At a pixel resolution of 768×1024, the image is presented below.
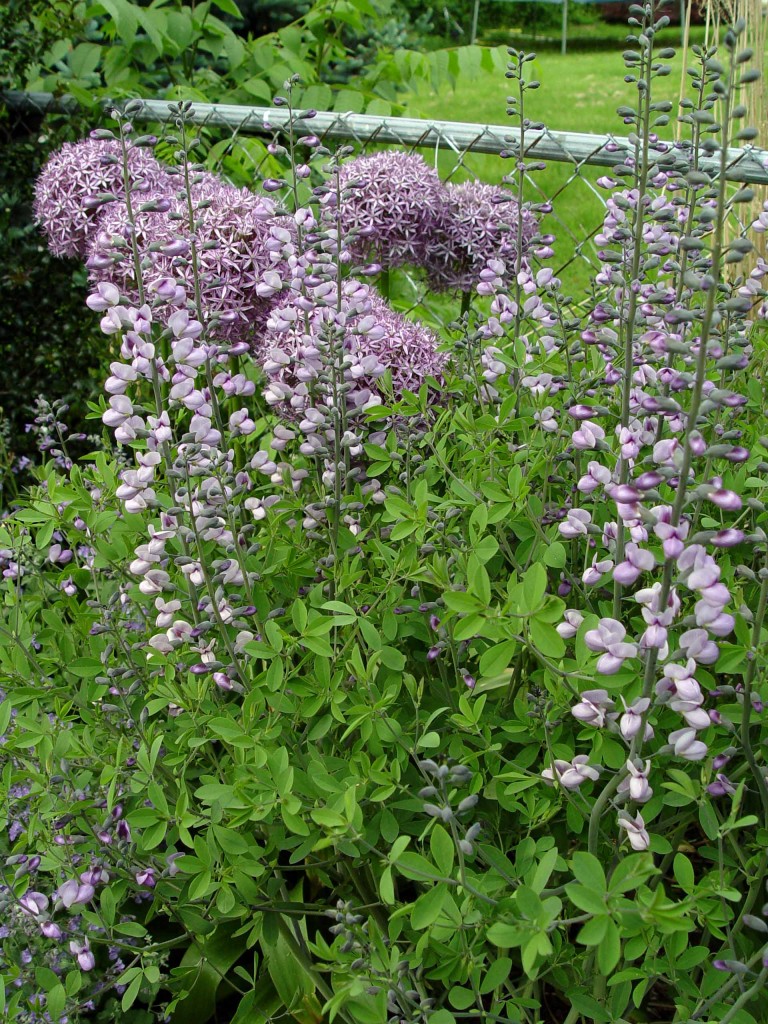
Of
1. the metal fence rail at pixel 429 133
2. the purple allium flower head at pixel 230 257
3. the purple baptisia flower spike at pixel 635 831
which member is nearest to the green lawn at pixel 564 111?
the metal fence rail at pixel 429 133

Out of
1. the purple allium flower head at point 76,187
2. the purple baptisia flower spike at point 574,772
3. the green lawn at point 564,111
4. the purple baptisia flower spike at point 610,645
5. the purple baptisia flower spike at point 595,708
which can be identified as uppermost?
the purple allium flower head at point 76,187

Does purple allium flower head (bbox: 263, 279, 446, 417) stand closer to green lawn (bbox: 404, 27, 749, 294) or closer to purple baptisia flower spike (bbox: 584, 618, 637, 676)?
purple baptisia flower spike (bbox: 584, 618, 637, 676)

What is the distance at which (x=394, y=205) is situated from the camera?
301 centimetres

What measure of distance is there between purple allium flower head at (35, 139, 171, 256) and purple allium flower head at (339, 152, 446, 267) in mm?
741

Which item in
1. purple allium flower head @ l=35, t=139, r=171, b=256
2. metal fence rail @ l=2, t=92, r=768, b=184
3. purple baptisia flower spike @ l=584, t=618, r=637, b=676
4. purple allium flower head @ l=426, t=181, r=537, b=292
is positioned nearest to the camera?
purple baptisia flower spike @ l=584, t=618, r=637, b=676

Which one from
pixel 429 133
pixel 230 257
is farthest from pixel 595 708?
pixel 429 133

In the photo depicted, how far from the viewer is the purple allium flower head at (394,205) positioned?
118 inches

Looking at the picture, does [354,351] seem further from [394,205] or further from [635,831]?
[635,831]

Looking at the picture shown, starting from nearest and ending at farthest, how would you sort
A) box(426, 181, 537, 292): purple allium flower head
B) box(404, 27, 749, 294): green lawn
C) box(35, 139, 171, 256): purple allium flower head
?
box(426, 181, 537, 292): purple allium flower head < box(35, 139, 171, 256): purple allium flower head < box(404, 27, 749, 294): green lawn

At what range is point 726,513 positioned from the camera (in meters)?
2.28

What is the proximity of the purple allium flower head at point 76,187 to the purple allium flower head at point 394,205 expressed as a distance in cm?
74

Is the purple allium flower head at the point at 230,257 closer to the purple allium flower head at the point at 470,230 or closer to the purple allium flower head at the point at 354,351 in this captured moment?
the purple allium flower head at the point at 354,351

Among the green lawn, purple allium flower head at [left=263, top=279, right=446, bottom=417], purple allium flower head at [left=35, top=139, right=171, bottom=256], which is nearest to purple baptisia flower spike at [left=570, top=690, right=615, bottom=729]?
purple allium flower head at [left=263, top=279, right=446, bottom=417]

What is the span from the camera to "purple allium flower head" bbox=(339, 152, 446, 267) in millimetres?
3010
